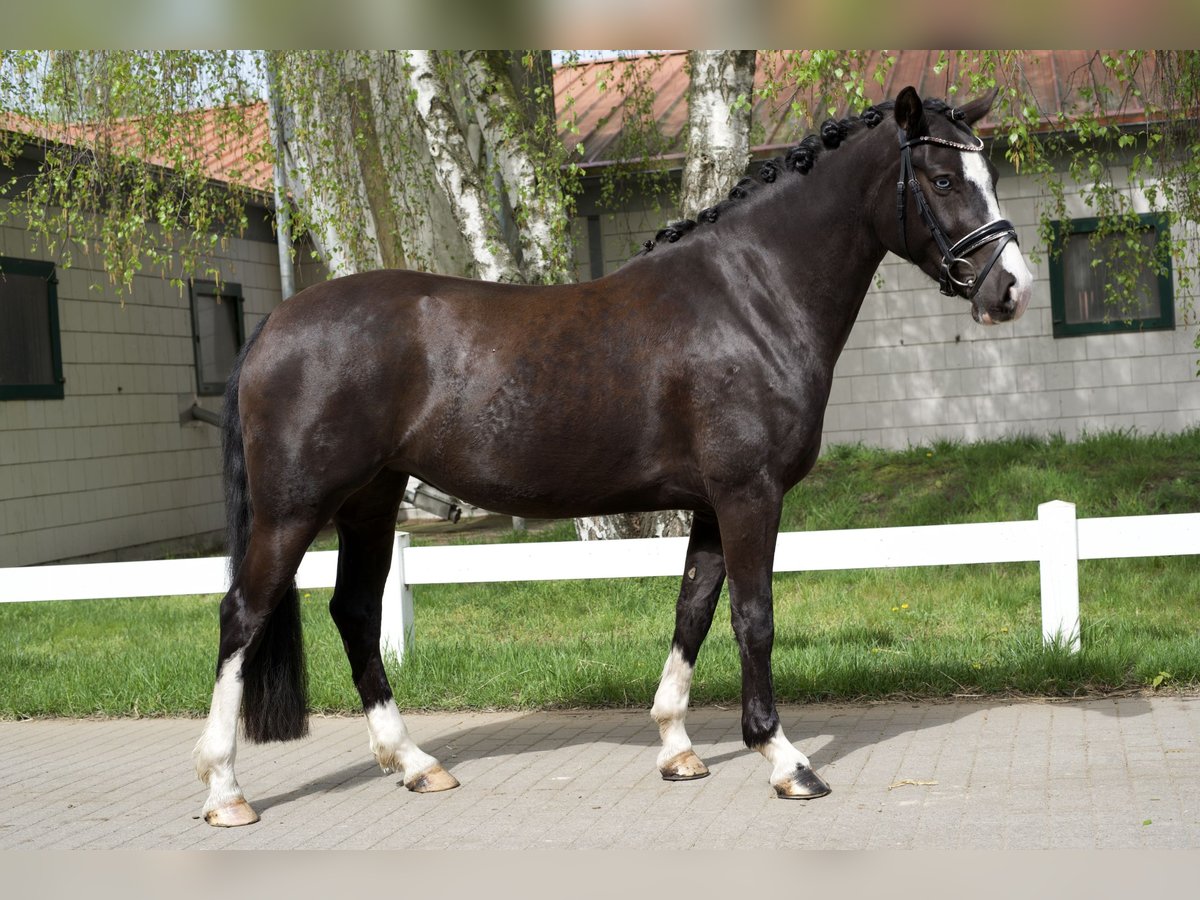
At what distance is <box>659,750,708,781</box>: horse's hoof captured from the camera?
16.6 ft

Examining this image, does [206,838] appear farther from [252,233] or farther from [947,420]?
[252,233]

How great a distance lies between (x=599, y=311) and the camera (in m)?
5.02

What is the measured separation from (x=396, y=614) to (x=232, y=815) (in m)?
2.62

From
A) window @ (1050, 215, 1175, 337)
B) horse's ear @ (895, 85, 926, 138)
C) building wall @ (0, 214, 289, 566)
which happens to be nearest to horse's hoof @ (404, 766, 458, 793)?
horse's ear @ (895, 85, 926, 138)

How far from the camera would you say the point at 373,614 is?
5355mm

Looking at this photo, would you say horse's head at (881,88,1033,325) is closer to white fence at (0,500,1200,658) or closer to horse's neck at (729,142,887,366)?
horse's neck at (729,142,887,366)

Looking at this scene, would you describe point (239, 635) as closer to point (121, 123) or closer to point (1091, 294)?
point (121, 123)

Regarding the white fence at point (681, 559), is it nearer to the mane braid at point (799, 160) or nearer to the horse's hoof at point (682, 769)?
the horse's hoof at point (682, 769)

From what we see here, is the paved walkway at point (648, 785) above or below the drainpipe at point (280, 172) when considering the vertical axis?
below

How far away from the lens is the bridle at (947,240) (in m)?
4.56

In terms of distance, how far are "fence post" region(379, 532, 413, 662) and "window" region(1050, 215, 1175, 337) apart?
993cm

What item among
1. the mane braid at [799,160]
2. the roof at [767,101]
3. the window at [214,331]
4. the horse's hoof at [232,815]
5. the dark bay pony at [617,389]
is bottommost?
the horse's hoof at [232,815]

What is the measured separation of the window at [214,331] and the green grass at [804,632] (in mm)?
5485

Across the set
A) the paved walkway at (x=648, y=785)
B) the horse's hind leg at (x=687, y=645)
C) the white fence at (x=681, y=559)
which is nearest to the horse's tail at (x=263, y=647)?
the paved walkway at (x=648, y=785)
